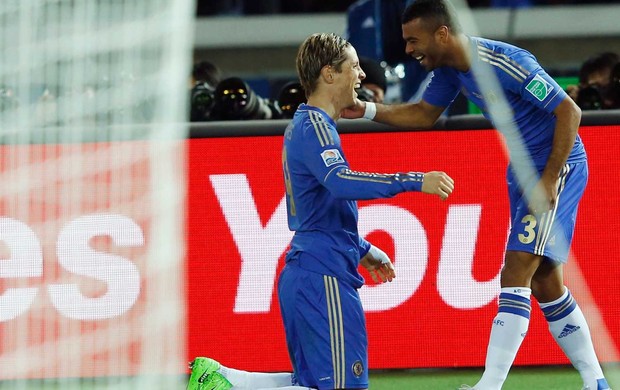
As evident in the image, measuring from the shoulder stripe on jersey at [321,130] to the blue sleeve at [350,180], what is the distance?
2cm

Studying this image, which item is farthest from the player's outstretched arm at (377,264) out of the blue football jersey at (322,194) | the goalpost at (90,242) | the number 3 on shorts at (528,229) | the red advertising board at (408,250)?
the red advertising board at (408,250)

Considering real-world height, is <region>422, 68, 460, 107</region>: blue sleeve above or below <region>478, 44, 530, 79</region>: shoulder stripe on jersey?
below

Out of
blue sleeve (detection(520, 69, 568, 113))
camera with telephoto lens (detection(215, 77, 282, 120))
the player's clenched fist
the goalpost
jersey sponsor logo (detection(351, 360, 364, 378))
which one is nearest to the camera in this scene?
the player's clenched fist

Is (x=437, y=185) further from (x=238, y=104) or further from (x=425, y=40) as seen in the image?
(x=238, y=104)

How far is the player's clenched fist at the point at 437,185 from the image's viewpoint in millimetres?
4062

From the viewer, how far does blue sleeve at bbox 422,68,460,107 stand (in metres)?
5.36

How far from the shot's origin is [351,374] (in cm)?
426

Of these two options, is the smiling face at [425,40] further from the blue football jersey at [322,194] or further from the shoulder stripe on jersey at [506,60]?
the blue football jersey at [322,194]

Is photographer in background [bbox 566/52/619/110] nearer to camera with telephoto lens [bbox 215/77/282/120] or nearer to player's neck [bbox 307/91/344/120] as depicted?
camera with telephoto lens [bbox 215/77/282/120]

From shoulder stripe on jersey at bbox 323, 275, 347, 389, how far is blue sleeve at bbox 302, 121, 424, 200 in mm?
385

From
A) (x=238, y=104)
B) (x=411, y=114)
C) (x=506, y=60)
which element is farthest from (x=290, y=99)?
(x=506, y=60)

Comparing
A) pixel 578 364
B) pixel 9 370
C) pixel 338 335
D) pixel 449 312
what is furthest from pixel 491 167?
pixel 9 370

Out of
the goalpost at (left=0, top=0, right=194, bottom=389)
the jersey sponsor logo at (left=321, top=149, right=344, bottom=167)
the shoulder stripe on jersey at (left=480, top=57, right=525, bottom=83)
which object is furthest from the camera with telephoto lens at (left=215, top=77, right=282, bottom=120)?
the jersey sponsor logo at (left=321, top=149, right=344, bottom=167)

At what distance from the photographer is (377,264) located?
15.5 feet
